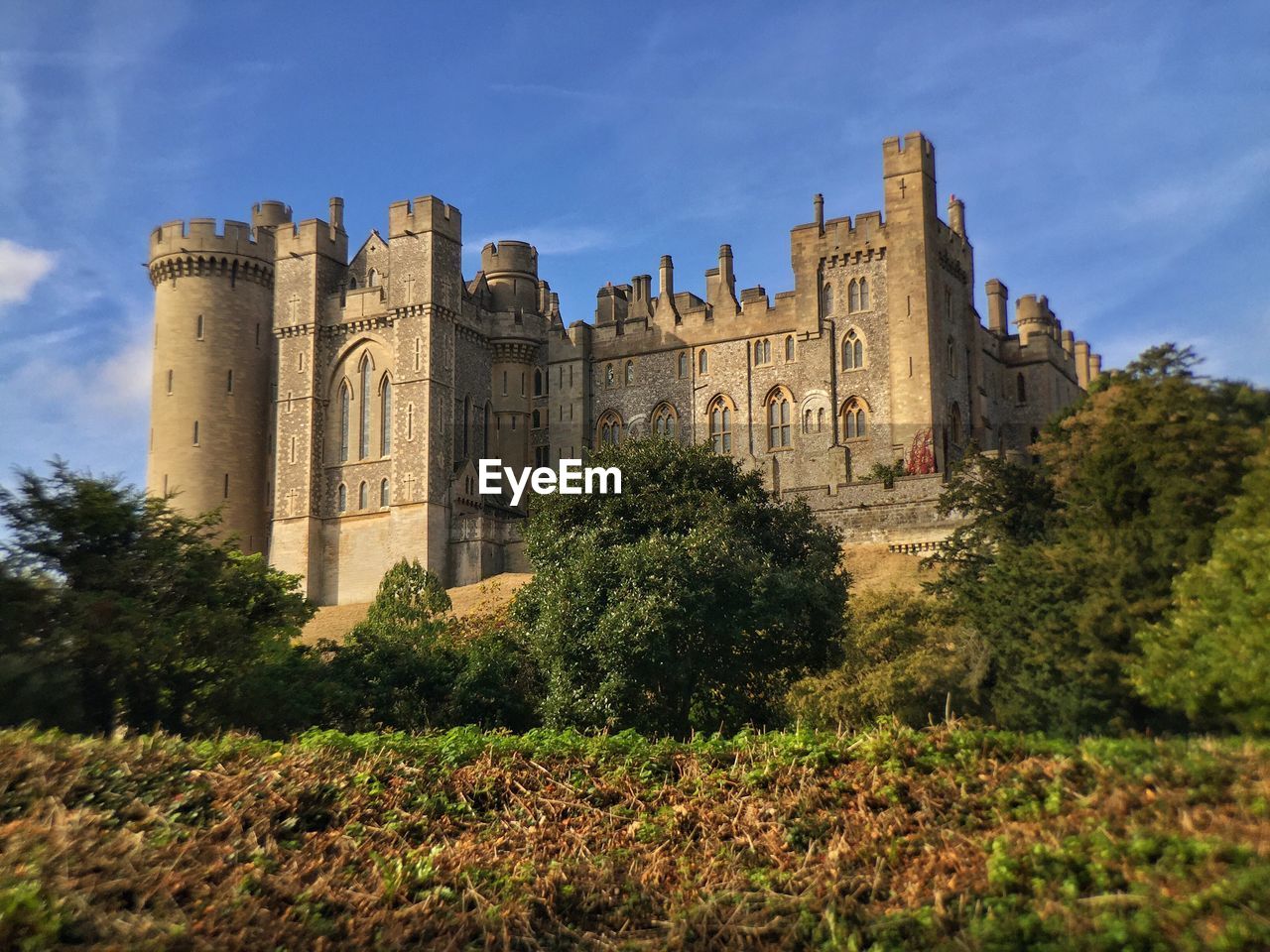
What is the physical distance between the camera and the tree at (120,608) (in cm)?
2078

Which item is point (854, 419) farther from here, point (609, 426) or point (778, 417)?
point (609, 426)

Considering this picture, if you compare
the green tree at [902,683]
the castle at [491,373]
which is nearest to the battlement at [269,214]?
the castle at [491,373]

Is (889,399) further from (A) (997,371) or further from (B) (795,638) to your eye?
(B) (795,638)

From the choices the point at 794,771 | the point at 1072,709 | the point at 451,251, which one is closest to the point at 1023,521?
the point at 1072,709

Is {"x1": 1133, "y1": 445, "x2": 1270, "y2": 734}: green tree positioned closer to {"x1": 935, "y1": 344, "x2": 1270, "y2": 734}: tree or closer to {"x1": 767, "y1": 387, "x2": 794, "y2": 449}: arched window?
{"x1": 935, "y1": 344, "x2": 1270, "y2": 734}: tree

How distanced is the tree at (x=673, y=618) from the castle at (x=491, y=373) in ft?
75.0

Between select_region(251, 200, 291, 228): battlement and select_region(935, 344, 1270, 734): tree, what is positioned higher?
select_region(251, 200, 291, 228): battlement

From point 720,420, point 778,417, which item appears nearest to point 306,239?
point 720,420

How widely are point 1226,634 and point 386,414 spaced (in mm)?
42151

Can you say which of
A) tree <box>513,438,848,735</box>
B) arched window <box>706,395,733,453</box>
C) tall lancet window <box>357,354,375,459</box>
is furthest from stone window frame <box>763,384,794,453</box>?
tree <box>513,438,848,735</box>

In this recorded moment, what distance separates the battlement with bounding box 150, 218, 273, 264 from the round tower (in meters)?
0.04

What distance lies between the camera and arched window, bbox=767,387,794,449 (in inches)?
2071

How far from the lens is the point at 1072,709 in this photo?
63.8 feet

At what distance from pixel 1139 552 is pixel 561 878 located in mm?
10396
